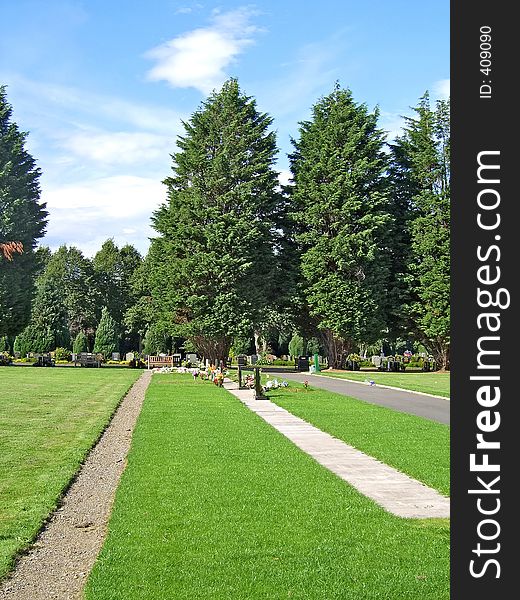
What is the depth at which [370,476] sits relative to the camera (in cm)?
912

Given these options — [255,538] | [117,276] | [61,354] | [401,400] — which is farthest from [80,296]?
[255,538]

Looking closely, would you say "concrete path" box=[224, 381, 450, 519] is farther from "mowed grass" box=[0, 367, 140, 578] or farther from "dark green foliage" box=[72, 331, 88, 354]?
"dark green foliage" box=[72, 331, 88, 354]

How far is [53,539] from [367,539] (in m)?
2.79

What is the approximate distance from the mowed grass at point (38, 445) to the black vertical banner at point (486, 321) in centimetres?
389

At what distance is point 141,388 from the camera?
2492cm

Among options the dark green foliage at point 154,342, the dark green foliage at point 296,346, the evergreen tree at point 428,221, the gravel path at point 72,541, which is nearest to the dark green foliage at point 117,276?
the dark green foliage at point 154,342

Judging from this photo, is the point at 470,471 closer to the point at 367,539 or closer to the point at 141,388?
the point at 367,539

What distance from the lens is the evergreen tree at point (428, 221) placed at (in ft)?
130

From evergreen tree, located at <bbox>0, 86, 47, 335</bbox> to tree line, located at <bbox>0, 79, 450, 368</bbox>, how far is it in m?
0.09

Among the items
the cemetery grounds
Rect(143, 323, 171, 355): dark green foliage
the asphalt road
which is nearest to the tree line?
Rect(143, 323, 171, 355): dark green foliage

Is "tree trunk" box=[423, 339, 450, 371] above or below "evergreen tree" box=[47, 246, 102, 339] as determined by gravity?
below

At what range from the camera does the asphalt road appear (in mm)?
17000

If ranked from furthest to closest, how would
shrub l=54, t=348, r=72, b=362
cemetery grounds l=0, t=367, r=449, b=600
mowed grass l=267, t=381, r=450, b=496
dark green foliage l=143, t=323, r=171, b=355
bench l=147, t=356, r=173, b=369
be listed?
dark green foliage l=143, t=323, r=171, b=355
shrub l=54, t=348, r=72, b=362
bench l=147, t=356, r=173, b=369
mowed grass l=267, t=381, r=450, b=496
cemetery grounds l=0, t=367, r=449, b=600

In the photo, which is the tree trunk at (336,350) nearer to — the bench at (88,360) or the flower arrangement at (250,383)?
the bench at (88,360)
